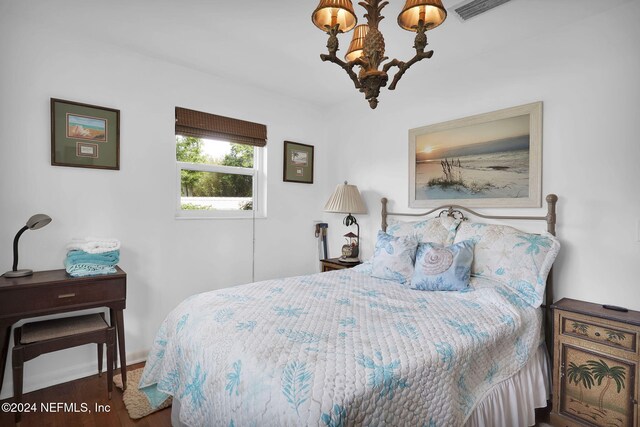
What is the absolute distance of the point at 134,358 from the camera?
8.49 ft

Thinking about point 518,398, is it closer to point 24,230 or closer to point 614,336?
point 614,336

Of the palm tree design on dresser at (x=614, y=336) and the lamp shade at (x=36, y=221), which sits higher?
the lamp shade at (x=36, y=221)

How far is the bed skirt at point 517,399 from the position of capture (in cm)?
149

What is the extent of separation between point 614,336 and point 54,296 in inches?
123

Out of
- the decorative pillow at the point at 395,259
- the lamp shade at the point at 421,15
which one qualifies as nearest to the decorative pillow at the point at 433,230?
the decorative pillow at the point at 395,259

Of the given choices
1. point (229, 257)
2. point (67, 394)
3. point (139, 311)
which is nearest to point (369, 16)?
point (229, 257)

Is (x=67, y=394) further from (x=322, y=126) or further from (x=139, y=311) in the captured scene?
(x=322, y=126)

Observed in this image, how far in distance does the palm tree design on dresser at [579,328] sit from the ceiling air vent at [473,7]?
1.87 m

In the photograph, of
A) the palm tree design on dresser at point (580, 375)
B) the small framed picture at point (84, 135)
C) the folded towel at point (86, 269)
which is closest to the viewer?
the palm tree design on dresser at point (580, 375)

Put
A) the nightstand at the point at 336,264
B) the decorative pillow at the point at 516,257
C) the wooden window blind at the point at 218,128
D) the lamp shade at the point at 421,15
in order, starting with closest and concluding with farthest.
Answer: the lamp shade at the point at 421,15, the decorative pillow at the point at 516,257, the wooden window blind at the point at 218,128, the nightstand at the point at 336,264

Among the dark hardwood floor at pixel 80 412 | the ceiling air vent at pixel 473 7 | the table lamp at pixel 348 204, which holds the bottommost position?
the dark hardwood floor at pixel 80 412

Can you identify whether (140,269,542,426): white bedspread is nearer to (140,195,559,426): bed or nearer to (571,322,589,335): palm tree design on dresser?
(140,195,559,426): bed

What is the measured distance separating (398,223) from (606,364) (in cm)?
162

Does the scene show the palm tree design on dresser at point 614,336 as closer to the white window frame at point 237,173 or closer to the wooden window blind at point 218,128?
the white window frame at point 237,173
